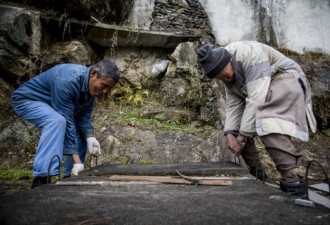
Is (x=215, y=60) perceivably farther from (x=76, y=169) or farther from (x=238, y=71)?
(x=76, y=169)

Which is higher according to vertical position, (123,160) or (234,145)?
(234,145)

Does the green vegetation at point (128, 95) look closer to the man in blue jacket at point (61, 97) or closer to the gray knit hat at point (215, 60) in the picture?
the man in blue jacket at point (61, 97)

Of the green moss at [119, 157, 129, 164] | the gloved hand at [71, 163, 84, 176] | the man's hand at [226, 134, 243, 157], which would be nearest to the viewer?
the gloved hand at [71, 163, 84, 176]

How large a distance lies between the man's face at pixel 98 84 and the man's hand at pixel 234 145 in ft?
4.59

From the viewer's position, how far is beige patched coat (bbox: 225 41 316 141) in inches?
68.9

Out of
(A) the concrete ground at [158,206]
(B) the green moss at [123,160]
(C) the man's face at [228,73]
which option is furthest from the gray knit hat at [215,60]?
(B) the green moss at [123,160]

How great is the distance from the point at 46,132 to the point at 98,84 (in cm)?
68

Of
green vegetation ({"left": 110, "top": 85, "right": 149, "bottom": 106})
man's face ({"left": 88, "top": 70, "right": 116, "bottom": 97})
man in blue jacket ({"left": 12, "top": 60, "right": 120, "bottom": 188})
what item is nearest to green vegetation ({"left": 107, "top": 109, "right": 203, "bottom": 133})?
green vegetation ({"left": 110, "top": 85, "right": 149, "bottom": 106})

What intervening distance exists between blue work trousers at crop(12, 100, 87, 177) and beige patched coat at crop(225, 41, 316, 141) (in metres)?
1.75

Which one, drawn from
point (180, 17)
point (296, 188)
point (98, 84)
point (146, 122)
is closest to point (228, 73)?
point (296, 188)

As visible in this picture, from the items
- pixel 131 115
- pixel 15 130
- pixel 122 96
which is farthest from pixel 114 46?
pixel 15 130

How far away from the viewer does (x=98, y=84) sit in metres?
2.28

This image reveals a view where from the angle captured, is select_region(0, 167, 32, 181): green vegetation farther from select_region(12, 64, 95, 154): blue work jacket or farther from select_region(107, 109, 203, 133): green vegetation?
select_region(107, 109, 203, 133): green vegetation

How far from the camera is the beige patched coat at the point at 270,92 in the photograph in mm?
1751
